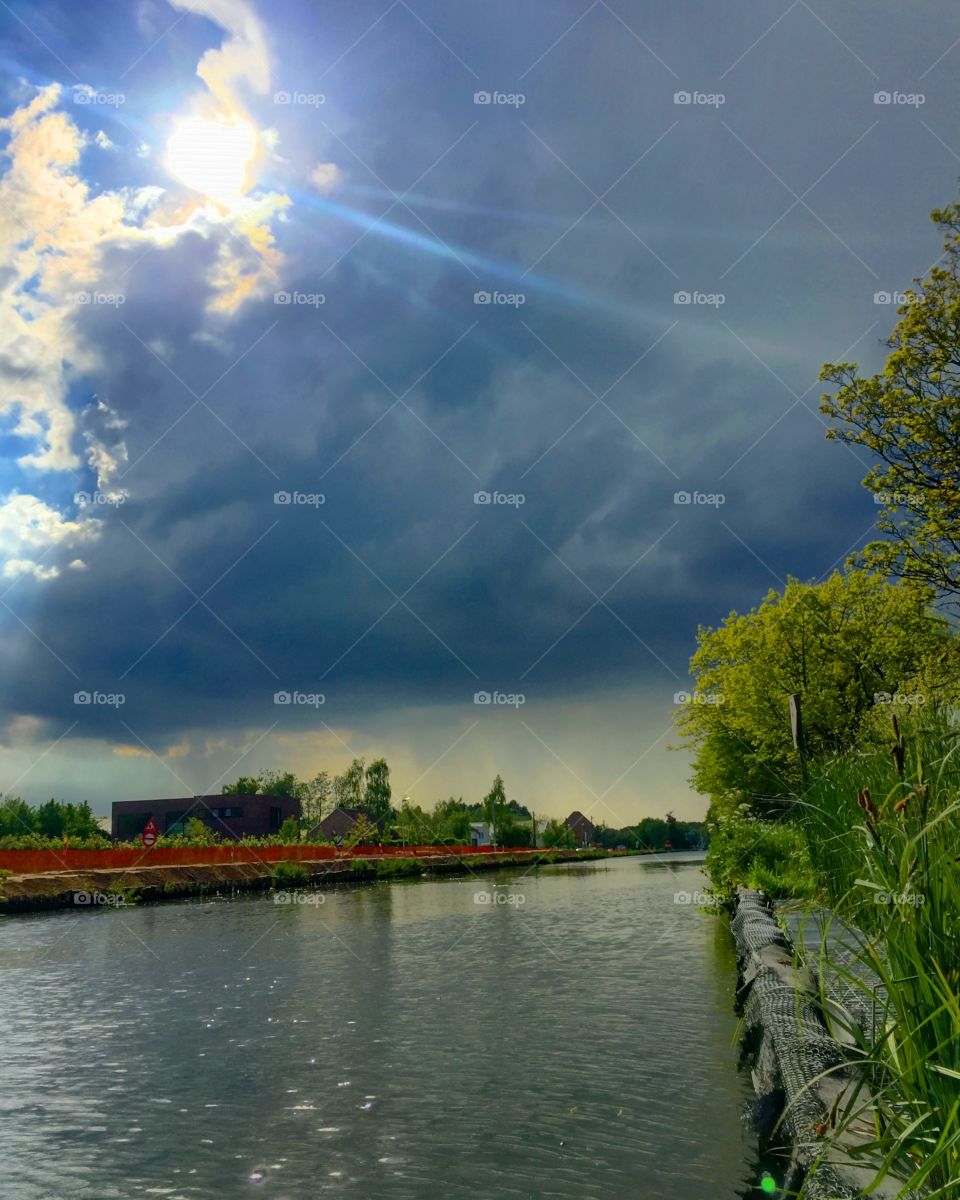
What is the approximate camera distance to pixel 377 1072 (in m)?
10.3

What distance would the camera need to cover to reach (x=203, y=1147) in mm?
8125

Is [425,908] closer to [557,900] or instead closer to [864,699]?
[557,900]

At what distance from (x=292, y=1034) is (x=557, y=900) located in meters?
24.3

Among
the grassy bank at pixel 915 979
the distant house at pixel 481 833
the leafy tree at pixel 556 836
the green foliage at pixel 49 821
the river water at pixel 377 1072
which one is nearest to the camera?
the grassy bank at pixel 915 979

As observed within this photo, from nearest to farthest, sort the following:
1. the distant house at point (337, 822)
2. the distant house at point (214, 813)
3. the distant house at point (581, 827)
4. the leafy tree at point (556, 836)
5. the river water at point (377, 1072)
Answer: the river water at point (377, 1072) → the distant house at point (214, 813) → the distant house at point (337, 822) → the leafy tree at point (556, 836) → the distant house at point (581, 827)

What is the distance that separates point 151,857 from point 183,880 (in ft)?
11.1

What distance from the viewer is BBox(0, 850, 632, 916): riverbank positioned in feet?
114

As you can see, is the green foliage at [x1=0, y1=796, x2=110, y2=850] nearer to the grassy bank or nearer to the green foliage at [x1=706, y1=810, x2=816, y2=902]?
the green foliage at [x1=706, y1=810, x2=816, y2=902]

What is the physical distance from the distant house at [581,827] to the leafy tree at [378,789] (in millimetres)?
77502

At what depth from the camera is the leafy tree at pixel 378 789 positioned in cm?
10812

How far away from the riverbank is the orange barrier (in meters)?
0.56

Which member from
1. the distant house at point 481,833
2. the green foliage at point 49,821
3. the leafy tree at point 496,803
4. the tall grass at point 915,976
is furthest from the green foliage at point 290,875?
the distant house at point 481,833

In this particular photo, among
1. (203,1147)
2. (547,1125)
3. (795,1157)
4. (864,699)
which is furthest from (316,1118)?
(864,699)

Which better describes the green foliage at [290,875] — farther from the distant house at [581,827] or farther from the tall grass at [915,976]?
the distant house at [581,827]
